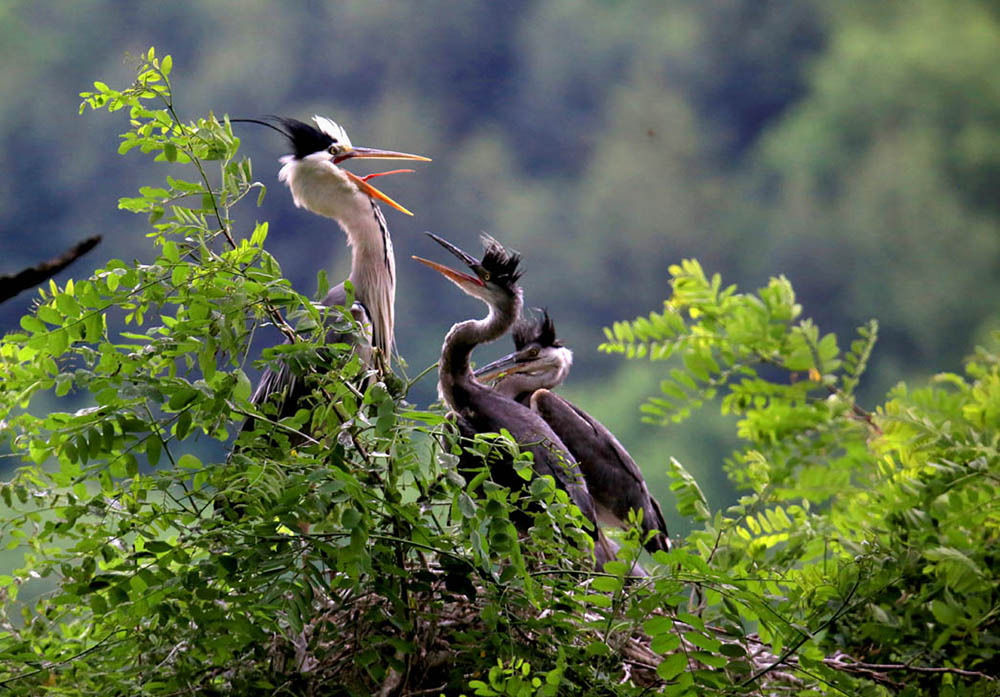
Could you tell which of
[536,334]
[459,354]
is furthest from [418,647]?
[536,334]

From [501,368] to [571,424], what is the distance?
322 mm

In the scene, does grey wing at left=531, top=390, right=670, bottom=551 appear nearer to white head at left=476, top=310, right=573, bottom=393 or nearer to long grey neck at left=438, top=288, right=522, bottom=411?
white head at left=476, top=310, right=573, bottom=393

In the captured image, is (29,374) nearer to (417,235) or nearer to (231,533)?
(231,533)

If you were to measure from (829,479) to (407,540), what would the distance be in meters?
0.36

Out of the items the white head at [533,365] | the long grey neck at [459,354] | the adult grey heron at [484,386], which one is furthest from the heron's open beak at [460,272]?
the white head at [533,365]

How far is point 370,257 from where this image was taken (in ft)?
8.16

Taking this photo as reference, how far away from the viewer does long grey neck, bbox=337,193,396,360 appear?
2465mm

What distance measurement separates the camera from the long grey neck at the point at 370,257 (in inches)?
97.0

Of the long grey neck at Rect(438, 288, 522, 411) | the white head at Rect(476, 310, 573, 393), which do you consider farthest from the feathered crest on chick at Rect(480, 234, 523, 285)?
the white head at Rect(476, 310, 573, 393)

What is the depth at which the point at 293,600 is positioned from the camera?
807 mm

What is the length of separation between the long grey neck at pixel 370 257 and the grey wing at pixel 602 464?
459mm

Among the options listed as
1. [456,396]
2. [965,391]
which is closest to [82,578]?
[965,391]

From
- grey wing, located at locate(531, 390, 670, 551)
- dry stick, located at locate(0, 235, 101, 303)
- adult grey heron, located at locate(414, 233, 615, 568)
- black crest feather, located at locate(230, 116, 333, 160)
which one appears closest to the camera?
dry stick, located at locate(0, 235, 101, 303)

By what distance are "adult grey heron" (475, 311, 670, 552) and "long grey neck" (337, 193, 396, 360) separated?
357mm
